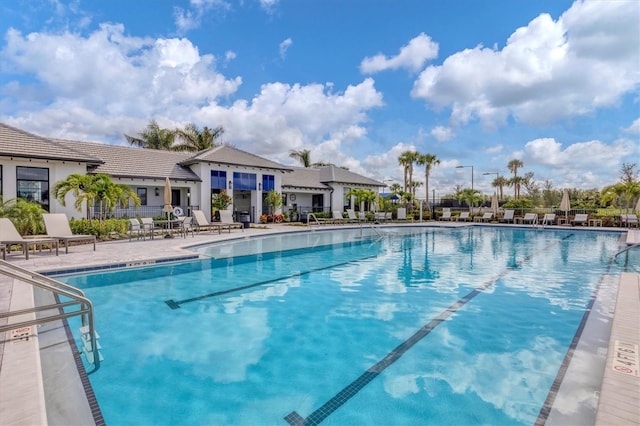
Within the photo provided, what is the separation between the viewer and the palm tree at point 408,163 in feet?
118

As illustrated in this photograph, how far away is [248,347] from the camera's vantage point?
4.30 metres

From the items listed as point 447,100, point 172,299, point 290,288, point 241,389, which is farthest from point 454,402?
point 447,100

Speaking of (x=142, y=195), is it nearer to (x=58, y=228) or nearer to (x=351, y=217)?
(x=58, y=228)

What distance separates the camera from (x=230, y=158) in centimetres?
2266

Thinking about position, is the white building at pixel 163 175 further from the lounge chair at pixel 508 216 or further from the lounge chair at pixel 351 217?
the lounge chair at pixel 508 216

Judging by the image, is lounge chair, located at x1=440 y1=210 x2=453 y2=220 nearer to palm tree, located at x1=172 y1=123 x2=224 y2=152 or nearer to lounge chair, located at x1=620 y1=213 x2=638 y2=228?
lounge chair, located at x1=620 y1=213 x2=638 y2=228

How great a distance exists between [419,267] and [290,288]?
4.18 metres

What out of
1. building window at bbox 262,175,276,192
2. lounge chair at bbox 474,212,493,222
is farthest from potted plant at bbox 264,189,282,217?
lounge chair at bbox 474,212,493,222

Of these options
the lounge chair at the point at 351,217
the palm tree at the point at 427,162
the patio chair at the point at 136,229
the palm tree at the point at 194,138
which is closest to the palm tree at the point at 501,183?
the palm tree at the point at 427,162

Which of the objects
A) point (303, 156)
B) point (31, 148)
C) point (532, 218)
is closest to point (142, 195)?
point (31, 148)

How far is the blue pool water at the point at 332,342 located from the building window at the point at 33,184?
10188 millimetres

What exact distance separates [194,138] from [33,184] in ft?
60.1

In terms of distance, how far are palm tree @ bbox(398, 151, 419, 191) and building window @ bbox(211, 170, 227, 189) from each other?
69.0 ft

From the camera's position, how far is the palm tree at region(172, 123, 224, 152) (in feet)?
104
